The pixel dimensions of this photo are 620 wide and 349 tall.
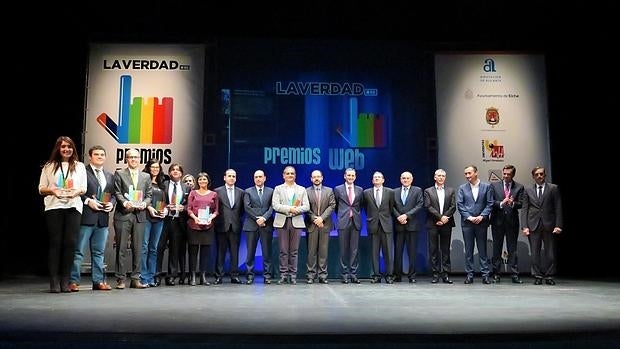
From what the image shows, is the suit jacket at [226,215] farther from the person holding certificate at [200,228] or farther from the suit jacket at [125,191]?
the suit jacket at [125,191]

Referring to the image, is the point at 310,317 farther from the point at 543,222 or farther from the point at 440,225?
the point at 543,222

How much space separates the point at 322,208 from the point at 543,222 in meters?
2.74

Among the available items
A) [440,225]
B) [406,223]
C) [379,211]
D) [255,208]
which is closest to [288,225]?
[255,208]

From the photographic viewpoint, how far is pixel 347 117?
8.52m

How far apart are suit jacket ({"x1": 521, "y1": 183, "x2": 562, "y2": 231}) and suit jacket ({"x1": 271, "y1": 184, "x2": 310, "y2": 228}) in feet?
9.13

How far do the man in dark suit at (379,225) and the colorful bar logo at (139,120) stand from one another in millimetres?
3247

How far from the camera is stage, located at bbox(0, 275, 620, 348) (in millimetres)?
3088

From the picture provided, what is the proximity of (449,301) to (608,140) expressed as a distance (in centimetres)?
497

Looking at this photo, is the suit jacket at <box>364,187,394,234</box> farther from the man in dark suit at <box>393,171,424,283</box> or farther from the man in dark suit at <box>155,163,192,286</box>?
the man in dark suit at <box>155,163,192,286</box>

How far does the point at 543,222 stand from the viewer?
6703 mm

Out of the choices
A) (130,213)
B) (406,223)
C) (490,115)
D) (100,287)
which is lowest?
(100,287)

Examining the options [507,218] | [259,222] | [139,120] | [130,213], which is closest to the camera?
Answer: [130,213]

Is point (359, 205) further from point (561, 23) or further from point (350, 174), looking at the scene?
point (561, 23)

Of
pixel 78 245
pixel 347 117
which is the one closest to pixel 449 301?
pixel 78 245
